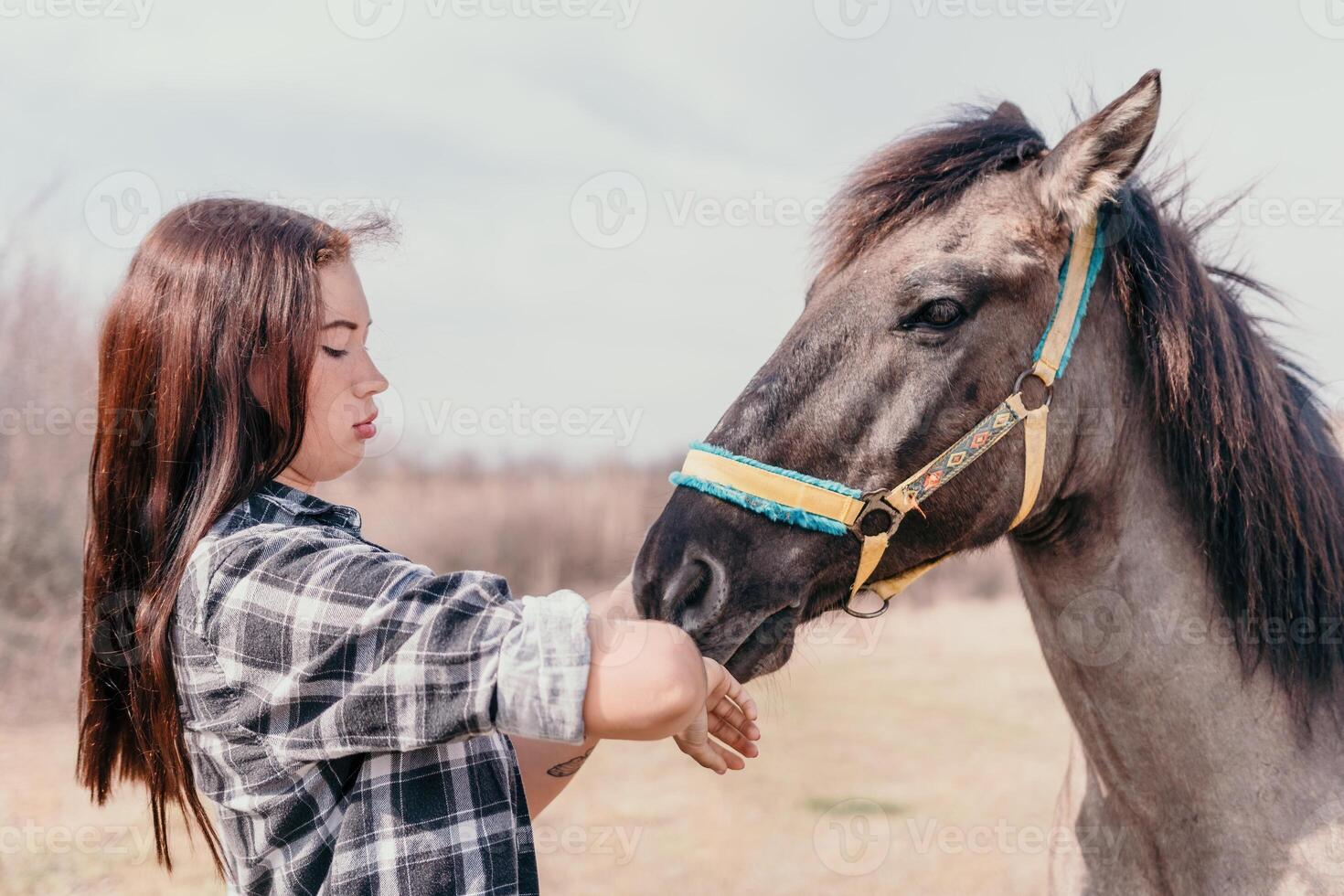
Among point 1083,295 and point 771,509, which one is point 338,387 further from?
point 1083,295

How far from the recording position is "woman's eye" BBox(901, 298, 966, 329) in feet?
6.93

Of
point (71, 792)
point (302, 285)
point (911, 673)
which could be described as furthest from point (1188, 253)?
point (911, 673)

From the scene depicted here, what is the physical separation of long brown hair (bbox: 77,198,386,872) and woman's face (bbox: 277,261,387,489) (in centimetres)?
4

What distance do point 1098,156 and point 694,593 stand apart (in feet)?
4.48

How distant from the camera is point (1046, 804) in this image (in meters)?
7.27

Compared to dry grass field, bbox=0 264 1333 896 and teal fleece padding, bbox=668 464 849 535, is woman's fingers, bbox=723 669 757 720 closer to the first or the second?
teal fleece padding, bbox=668 464 849 535

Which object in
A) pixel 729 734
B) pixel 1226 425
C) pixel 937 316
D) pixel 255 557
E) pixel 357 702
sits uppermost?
pixel 937 316

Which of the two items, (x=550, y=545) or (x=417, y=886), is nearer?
(x=417, y=886)

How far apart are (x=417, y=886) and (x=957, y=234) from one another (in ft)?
5.78

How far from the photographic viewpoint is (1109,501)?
2205 millimetres

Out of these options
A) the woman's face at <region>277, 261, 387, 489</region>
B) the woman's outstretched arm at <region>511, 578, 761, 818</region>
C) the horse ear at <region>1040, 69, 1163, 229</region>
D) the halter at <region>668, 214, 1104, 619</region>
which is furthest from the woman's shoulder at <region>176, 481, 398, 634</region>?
the horse ear at <region>1040, 69, 1163, 229</region>

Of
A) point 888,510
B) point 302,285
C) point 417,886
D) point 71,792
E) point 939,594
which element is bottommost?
point 939,594

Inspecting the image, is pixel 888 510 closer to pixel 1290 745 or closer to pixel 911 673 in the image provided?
pixel 1290 745

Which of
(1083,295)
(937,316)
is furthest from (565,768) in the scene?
(1083,295)
